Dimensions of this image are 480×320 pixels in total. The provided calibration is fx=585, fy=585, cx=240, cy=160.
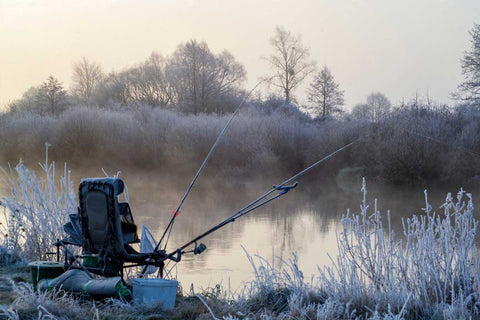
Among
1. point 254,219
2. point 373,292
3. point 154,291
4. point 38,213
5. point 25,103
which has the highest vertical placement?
point 25,103

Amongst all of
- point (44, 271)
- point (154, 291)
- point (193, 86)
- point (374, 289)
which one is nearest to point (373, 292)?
point (374, 289)

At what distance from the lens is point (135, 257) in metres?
4.53

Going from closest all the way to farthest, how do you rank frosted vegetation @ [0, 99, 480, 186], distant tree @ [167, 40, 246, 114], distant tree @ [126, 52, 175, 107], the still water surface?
the still water surface < frosted vegetation @ [0, 99, 480, 186] < distant tree @ [167, 40, 246, 114] < distant tree @ [126, 52, 175, 107]

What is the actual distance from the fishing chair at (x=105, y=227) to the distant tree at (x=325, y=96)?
32.7 metres

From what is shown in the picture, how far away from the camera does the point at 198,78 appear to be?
3544cm

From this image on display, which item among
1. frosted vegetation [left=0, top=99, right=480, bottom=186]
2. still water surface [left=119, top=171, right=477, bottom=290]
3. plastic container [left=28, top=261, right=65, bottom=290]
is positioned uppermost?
frosted vegetation [left=0, top=99, right=480, bottom=186]

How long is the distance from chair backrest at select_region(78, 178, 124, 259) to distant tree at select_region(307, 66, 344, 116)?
1290 inches

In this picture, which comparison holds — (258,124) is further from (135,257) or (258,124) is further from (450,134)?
(135,257)

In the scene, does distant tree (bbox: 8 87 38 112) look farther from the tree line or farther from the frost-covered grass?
the frost-covered grass

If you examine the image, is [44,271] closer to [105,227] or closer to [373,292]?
[105,227]

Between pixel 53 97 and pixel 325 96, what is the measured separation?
54.3 feet

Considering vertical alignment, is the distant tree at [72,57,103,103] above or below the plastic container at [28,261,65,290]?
above

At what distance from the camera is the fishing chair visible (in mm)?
4445

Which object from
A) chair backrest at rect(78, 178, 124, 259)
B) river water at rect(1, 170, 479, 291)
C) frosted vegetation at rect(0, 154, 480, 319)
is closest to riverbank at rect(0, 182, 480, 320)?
frosted vegetation at rect(0, 154, 480, 319)
